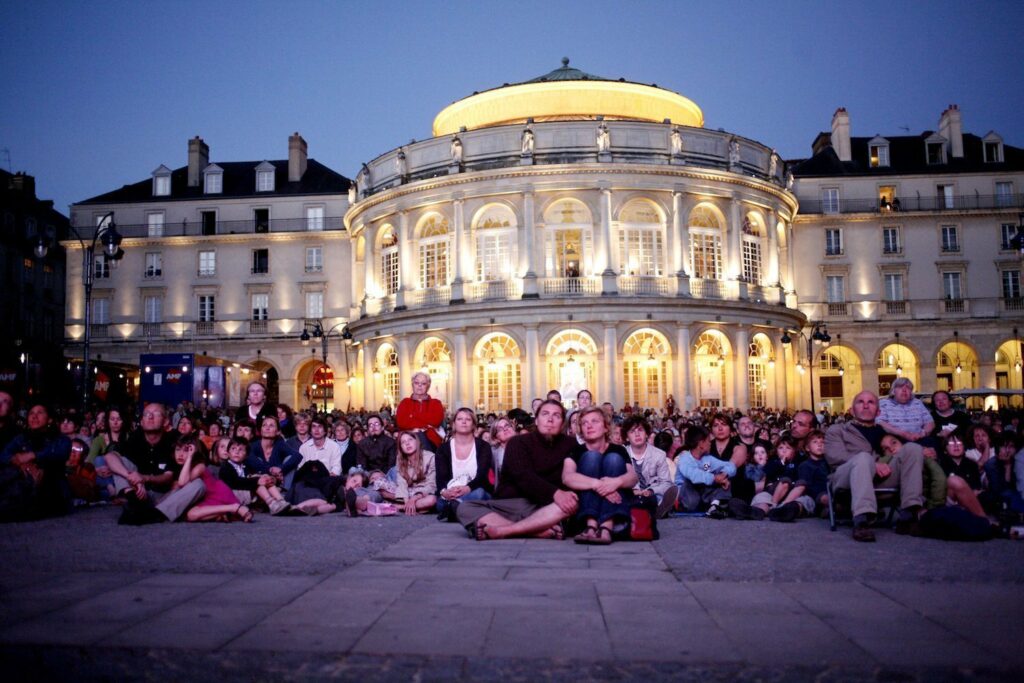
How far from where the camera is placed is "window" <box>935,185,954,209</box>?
2202 inches

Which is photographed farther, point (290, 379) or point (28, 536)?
point (290, 379)

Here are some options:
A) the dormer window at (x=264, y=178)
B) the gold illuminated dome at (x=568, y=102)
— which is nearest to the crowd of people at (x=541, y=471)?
the gold illuminated dome at (x=568, y=102)

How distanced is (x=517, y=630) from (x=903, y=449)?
655 cm

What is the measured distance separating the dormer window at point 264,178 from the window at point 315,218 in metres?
3.53

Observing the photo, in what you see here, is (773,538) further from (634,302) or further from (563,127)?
(563,127)

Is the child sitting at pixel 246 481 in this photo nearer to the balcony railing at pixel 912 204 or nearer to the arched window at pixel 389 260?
the arched window at pixel 389 260

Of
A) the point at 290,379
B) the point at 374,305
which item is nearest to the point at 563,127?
the point at 374,305

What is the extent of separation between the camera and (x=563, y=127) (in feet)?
145

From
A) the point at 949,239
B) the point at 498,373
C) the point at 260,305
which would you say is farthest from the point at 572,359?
the point at 949,239

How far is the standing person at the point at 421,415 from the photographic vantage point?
49.8ft

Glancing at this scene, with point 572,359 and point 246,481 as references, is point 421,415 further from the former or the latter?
point 572,359

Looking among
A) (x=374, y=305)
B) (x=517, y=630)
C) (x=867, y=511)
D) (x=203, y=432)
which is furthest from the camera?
(x=374, y=305)

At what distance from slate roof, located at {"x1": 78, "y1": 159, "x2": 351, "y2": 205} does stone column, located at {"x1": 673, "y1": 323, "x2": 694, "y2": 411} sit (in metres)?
25.8

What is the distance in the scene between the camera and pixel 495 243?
44.1 metres
